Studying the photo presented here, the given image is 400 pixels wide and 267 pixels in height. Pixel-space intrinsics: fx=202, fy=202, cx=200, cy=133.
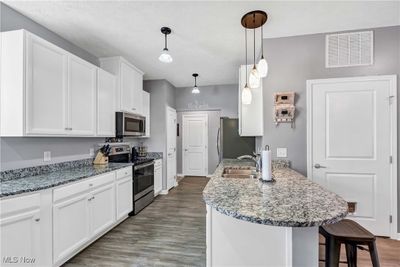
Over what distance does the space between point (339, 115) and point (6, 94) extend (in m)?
3.63

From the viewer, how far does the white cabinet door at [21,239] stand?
1511mm

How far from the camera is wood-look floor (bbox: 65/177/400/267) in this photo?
209 cm

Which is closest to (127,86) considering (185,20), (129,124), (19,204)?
(129,124)

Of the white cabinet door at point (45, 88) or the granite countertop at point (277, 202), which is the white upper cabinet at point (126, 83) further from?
the granite countertop at point (277, 202)

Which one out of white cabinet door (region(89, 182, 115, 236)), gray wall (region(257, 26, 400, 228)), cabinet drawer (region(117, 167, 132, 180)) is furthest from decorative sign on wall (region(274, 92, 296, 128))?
white cabinet door (region(89, 182, 115, 236))

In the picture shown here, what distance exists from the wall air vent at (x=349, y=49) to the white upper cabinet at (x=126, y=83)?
10.1 ft

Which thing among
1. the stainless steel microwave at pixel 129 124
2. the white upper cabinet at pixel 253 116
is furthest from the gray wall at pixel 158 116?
the white upper cabinet at pixel 253 116

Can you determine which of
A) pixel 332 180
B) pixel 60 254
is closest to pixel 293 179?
pixel 332 180

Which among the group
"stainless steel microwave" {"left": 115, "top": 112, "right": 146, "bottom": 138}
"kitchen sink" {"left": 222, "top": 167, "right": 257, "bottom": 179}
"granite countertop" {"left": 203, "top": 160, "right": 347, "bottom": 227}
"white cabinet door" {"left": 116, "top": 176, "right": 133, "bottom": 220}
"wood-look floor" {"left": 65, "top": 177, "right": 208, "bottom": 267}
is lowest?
"wood-look floor" {"left": 65, "top": 177, "right": 208, "bottom": 267}

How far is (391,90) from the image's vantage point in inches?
96.0

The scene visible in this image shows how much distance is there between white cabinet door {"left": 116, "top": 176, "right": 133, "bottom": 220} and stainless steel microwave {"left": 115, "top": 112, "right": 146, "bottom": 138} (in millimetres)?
775

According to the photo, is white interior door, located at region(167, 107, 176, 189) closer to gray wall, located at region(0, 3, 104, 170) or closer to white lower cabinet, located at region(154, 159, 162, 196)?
white lower cabinet, located at region(154, 159, 162, 196)

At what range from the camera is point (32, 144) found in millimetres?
2256

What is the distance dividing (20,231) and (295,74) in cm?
327
